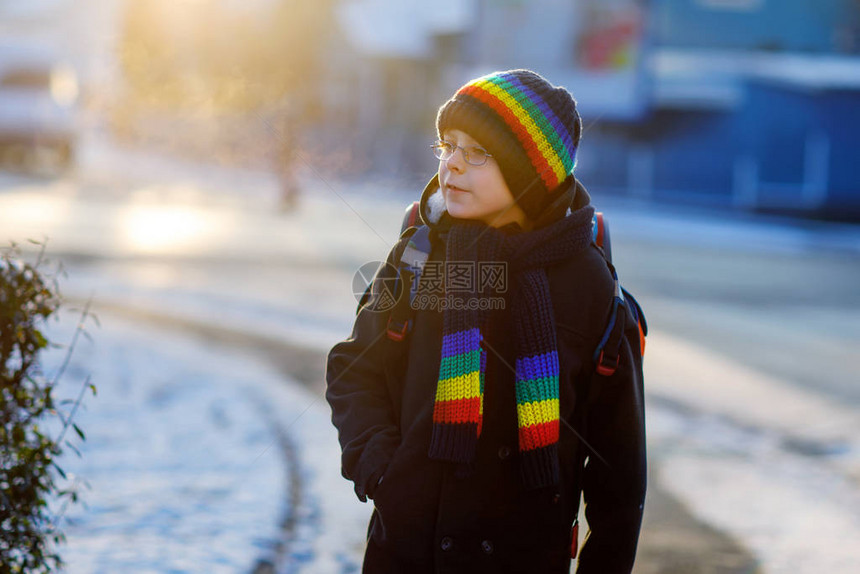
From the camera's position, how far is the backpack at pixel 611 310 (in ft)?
6.79

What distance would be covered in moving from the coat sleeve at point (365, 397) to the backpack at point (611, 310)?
4cm

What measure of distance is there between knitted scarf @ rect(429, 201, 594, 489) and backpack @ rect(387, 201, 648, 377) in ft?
0.30

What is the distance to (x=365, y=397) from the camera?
2.20 m

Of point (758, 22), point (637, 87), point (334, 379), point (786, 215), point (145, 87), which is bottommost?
point (334, 379)

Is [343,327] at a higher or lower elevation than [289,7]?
lower

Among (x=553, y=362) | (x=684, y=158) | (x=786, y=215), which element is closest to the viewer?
(x=553, y=362)

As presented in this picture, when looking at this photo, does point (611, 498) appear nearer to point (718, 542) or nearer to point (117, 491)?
point (718, 542)

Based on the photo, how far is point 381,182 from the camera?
990 inches

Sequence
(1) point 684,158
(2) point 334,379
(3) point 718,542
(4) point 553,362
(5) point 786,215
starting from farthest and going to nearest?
(1) point 684,158 → (5) point 786,215 → (3) point 718,542 → (2) point 334,379 → (4) point 553,362

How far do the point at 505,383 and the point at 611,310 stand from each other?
0.91 feet

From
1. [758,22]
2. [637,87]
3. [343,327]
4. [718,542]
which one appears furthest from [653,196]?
[718,542]

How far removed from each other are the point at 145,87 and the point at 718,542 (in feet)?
62.5

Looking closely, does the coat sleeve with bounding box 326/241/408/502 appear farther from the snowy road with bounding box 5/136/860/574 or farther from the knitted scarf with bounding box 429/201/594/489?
the snowy road with bounding box 5/136/860/574

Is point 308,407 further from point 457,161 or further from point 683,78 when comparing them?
point 683,78
